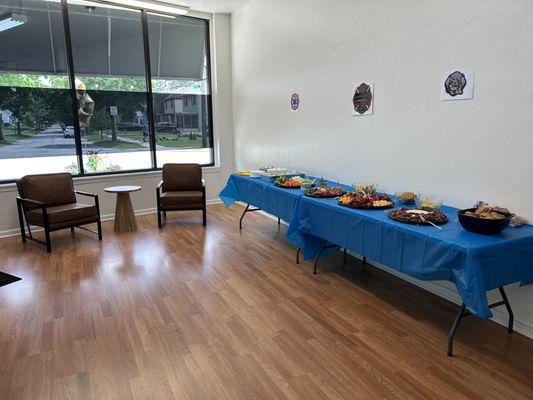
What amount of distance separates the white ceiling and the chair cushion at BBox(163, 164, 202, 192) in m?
2.49

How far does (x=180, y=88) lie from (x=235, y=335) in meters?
4.84

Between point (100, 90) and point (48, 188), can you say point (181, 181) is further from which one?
point (100, 90)

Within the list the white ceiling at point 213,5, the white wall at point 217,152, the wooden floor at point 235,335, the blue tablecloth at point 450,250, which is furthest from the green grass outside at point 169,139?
the blue tablecloth at point 450,250

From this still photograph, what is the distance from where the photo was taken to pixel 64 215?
4.34m

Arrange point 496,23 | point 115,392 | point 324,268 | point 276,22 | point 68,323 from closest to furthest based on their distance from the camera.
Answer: point 115,392
point 496,23
point 68,323
point 324,268
point 276,22

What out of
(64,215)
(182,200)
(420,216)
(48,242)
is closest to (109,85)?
(182,200)

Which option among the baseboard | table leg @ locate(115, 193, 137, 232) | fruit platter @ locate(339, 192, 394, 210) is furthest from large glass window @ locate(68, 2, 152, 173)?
fruit platter @ locate(339, 192, 394, 210)

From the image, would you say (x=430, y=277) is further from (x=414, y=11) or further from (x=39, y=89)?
(x=39, y=89)

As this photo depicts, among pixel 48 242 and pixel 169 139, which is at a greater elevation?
pixel 169 139

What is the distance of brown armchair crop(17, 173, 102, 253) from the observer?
4.27 metres

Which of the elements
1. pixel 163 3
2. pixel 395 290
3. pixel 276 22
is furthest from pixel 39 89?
pixel 395 290

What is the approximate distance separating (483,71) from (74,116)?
5147 mm

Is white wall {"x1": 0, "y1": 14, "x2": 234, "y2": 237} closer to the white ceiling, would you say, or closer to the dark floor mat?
the white ceiling

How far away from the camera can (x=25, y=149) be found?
516 centimetres
